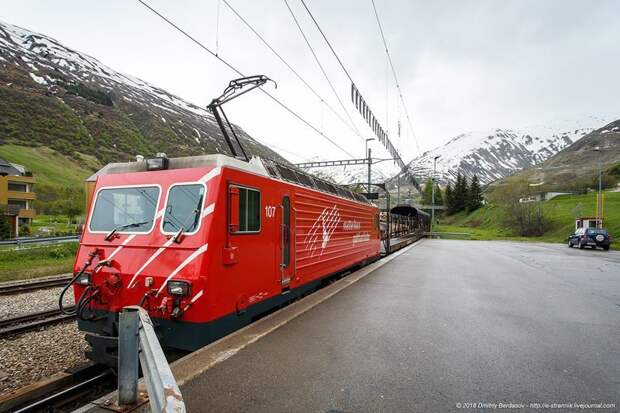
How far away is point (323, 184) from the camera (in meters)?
9.67

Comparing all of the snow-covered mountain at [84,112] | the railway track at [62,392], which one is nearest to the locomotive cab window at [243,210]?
the railway track at [62,392]

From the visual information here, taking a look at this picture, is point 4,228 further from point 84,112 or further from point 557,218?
point 84,112

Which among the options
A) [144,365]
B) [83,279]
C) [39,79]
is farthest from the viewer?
[39,79]

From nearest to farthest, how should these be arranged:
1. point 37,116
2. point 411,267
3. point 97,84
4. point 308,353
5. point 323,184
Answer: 1. point 308,353
2. point 323,184
3. point 411,267
4. point 37,116
5. point 97,84

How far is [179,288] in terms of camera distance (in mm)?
4438

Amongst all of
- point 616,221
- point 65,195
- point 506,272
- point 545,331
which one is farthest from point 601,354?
point 65,195

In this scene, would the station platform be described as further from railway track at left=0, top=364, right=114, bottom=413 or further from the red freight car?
railway track at left=0, top=364, right=114, bottom=413

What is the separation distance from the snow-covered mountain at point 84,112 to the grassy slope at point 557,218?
35694 mm

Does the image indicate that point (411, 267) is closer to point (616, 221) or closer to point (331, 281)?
point (331, 281)

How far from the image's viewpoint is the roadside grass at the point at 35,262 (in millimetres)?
13884

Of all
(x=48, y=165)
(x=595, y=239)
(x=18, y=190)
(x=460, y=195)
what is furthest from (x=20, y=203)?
(x=460, y=195)

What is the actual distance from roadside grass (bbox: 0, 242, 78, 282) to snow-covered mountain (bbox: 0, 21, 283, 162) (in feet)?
135

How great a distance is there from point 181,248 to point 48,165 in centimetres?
8282

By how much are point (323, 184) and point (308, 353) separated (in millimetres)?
5476
